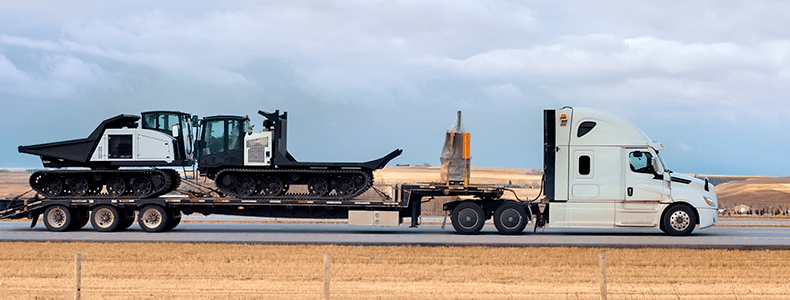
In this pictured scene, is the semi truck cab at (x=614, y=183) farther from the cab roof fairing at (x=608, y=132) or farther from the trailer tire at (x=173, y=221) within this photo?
the trailer tire at (x=173, y=221)

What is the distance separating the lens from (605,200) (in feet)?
68.1

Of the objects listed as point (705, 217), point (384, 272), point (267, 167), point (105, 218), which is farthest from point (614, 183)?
point (105, 218)

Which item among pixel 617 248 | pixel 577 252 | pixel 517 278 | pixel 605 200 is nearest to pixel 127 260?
pixel 517 278

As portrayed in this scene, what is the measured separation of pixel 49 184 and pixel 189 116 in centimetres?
465

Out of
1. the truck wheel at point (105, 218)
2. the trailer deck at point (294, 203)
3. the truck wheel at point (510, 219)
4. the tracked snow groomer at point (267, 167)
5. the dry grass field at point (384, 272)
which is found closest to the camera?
the dry grass field at point (384, 272)

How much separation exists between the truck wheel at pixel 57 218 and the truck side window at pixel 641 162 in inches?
639

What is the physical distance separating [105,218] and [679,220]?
16.4m

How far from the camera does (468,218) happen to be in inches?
832

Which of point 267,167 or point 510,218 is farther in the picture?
point 267,167

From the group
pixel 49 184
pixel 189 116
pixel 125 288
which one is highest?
pixel 189 116

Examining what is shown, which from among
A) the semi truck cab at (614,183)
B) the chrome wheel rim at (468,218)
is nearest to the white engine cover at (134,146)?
the chrome wheel rim at (468,218)

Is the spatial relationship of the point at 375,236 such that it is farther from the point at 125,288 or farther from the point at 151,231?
the point at 125,288

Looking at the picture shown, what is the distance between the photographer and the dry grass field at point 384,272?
462 inches

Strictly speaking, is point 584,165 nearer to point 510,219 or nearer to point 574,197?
point 574,197
